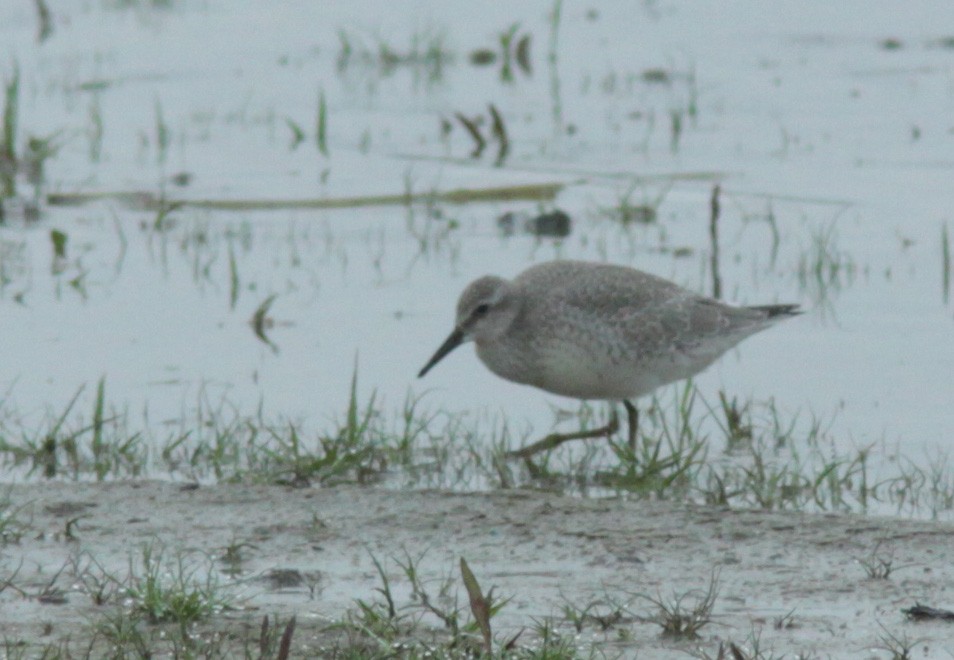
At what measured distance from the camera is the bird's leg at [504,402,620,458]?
291 inches

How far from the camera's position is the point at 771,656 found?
4664 millimetres

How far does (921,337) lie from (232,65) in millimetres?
8598

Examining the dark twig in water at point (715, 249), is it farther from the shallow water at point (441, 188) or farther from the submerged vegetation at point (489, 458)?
the submerged vegetation at point (489, 458)

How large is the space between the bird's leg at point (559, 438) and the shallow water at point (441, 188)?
0.54 meters

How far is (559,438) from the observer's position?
7531mm

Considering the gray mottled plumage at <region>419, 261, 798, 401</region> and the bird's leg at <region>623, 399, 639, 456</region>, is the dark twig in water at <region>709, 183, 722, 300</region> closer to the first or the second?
the gray mottled plumage at <region>419, 261, 798, 401</region>

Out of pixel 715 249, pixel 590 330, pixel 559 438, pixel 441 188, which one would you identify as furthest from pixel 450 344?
pixel 441 188

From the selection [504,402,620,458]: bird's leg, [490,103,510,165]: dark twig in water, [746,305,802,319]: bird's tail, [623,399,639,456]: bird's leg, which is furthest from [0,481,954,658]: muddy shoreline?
[490,103,510,165]: dark twig in water

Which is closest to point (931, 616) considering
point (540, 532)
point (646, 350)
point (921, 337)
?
point (540, 532)

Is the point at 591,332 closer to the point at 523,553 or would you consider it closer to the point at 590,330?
the point at 590,330

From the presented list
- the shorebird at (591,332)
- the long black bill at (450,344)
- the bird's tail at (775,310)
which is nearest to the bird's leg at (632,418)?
the shorebird at (591,332)

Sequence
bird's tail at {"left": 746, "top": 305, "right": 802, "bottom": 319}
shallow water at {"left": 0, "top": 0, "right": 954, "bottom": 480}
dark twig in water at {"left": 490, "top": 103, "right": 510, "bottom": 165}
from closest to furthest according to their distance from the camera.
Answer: bird's tail at {"left": 746, "top": 305, "right": 802, "bottom": 319}, shallow water at {"left": 0, "top": 0, "right": 954, "bottom": 480}, dark twig in water at {"left": 490, "top": 103, "right": 510, "bottom": 165}

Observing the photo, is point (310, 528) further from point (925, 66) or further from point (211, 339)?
point (925, 66)

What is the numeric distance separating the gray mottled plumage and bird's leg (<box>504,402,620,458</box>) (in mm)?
125
